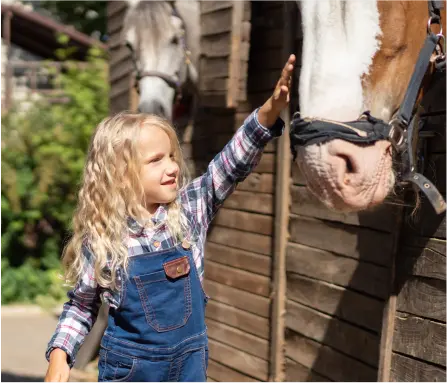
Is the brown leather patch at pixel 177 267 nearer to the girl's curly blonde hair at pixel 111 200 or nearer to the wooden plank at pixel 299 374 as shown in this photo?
the girl's curly blonde hair at pixel 111 200

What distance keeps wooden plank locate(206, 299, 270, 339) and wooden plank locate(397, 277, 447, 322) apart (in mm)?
1373

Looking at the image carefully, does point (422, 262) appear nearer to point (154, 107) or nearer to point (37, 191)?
point (154, 107)

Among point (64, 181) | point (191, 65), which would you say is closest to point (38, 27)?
point (64, 181)

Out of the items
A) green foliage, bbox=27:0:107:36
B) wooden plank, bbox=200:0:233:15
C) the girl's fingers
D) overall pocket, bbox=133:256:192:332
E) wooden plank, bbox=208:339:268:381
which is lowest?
wooden plank, bbox=208:339:268:381

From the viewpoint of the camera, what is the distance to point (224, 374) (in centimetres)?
410

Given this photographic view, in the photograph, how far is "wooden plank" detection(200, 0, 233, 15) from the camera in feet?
11.9

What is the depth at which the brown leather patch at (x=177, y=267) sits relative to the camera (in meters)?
1.81

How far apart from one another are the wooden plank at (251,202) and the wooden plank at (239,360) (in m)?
0.89

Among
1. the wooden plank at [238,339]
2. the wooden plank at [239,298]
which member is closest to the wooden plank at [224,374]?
the wooden plank at [238,339]

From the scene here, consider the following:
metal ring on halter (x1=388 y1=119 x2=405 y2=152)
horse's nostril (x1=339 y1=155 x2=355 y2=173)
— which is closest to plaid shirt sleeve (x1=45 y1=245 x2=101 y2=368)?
horse's nostril (x1=339 y1=155 x2=355 y2=173)

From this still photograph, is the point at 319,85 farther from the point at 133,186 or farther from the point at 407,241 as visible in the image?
the point at 407,241

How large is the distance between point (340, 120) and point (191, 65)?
268 cm

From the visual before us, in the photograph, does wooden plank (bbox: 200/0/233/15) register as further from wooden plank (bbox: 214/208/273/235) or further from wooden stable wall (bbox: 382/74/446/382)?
wooden stable wall (bbox: 382/74/446/382)

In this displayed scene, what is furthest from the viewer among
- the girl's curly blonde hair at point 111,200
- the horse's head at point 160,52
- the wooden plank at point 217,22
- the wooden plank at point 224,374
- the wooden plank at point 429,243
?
the horse's head at point 160,52
